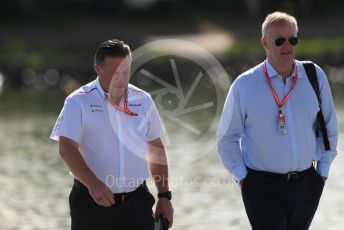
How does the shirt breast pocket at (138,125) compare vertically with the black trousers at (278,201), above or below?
above

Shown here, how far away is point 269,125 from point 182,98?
21.9 meters

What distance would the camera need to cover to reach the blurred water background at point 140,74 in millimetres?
12414

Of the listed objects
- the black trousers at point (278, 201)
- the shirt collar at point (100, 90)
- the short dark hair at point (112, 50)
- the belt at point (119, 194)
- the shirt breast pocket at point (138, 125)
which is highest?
the short dark hair at point (112, 50)

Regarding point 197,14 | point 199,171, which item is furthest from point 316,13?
point 199,171

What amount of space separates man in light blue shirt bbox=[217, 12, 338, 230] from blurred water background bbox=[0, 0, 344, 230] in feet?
14.3

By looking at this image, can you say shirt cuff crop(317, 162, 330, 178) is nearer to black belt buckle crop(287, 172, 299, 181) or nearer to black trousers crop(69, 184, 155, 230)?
black belt buckle crop(287, 172, 299, 181)

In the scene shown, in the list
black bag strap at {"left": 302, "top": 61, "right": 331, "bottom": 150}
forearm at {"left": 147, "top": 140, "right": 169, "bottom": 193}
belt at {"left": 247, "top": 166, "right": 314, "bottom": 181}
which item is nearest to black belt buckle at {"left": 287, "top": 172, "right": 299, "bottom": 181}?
belt at {"left": 247, "top": 166, "right": 314, "bottom": 181}

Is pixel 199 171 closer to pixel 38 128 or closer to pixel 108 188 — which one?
pixel 38 128

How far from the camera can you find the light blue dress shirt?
636 cm

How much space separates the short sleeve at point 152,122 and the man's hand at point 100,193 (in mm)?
554

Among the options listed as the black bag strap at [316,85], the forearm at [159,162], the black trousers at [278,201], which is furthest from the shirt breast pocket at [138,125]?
the black bag strap at [316,85]

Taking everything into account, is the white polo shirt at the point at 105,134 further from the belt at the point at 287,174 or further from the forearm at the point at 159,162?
the belt at the point at 287,174

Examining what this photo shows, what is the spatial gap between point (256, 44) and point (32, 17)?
19.9 m

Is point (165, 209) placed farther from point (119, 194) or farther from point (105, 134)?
point (105, 134)
